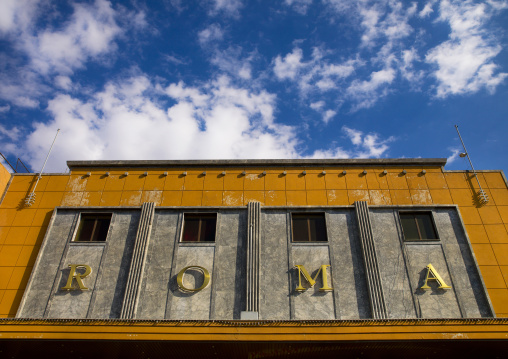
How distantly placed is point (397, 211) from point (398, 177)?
8.99ft

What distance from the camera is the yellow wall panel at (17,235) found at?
22812 mm

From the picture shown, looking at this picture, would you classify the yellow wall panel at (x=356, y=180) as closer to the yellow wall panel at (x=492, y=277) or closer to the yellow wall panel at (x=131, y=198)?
the yellow wall panel at (x=492, y=277)

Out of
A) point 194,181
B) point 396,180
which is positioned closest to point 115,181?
point 194,181

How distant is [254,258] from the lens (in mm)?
21562

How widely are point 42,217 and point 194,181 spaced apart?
1006 centimetres

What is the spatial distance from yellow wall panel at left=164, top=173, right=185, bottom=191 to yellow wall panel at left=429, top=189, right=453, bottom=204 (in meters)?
16.8

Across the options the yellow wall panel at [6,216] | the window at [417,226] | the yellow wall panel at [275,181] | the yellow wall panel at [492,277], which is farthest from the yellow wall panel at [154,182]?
the yellow wall panel at [492,277]

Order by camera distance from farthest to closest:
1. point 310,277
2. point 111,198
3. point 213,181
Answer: point 213,181, point 111,198, point 310,277

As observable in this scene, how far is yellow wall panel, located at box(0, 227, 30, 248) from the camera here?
22.8 m

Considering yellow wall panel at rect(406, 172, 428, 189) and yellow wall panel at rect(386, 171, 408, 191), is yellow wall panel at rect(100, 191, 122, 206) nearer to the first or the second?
yellow wall panel at rect(386, 171, 408, 191)

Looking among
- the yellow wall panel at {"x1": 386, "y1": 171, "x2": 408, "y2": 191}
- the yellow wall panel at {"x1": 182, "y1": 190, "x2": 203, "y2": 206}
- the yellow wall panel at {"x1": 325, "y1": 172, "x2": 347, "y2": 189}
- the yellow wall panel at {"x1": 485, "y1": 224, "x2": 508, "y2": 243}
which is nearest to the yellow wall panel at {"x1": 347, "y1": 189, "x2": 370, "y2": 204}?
the yellow wall panel at {"x1": 325, "y1": 172, "x2": 347, "y2": 189}

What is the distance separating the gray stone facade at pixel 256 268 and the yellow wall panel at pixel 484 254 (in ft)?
1.49

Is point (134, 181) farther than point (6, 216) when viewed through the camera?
Yes

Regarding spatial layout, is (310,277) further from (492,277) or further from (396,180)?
(492,277)
